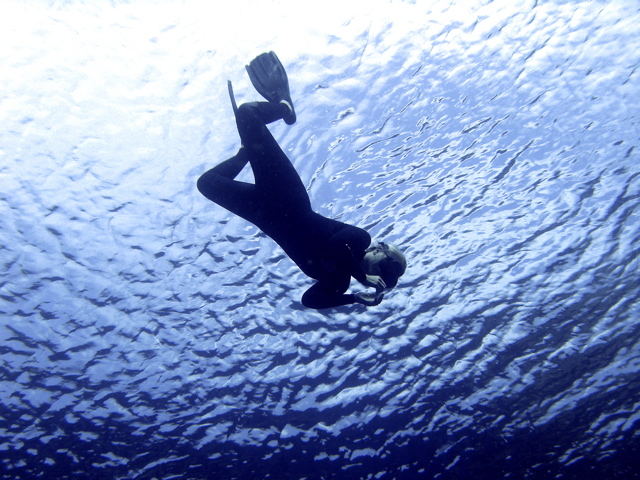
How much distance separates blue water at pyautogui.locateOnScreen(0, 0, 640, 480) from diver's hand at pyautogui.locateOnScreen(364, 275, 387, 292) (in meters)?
4.59

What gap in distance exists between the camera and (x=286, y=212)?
5.19 meters

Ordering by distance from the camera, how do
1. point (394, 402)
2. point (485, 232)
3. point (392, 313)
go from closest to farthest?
1. point (485, 232)
2. point (392, 313)
3. point (394, 402)

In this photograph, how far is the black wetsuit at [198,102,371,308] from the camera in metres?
4.97

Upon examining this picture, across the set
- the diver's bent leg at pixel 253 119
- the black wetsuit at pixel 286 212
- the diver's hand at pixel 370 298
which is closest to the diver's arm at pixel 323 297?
the black wetsuit at pixel 286 212

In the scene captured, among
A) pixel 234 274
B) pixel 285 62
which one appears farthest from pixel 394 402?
pixel 285 62

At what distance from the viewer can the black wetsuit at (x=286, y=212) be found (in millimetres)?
4969

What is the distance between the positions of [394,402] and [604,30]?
38.7 ft

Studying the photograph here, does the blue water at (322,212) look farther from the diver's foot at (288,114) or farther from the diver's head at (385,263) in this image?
the diver's head at (385,263)

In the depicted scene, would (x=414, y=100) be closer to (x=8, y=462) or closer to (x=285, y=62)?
(x=285, y=62)

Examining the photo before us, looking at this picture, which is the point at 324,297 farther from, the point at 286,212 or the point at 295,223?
the point at 286,212

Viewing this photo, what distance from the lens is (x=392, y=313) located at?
12430mm

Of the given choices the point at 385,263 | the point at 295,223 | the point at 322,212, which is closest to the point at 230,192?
the point at 295,223

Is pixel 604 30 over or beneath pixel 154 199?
over

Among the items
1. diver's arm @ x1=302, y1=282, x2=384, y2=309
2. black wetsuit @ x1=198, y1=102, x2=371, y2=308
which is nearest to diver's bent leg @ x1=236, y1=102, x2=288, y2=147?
black wetsuit @ x1=198, y1=102, x2=371, y2=308
